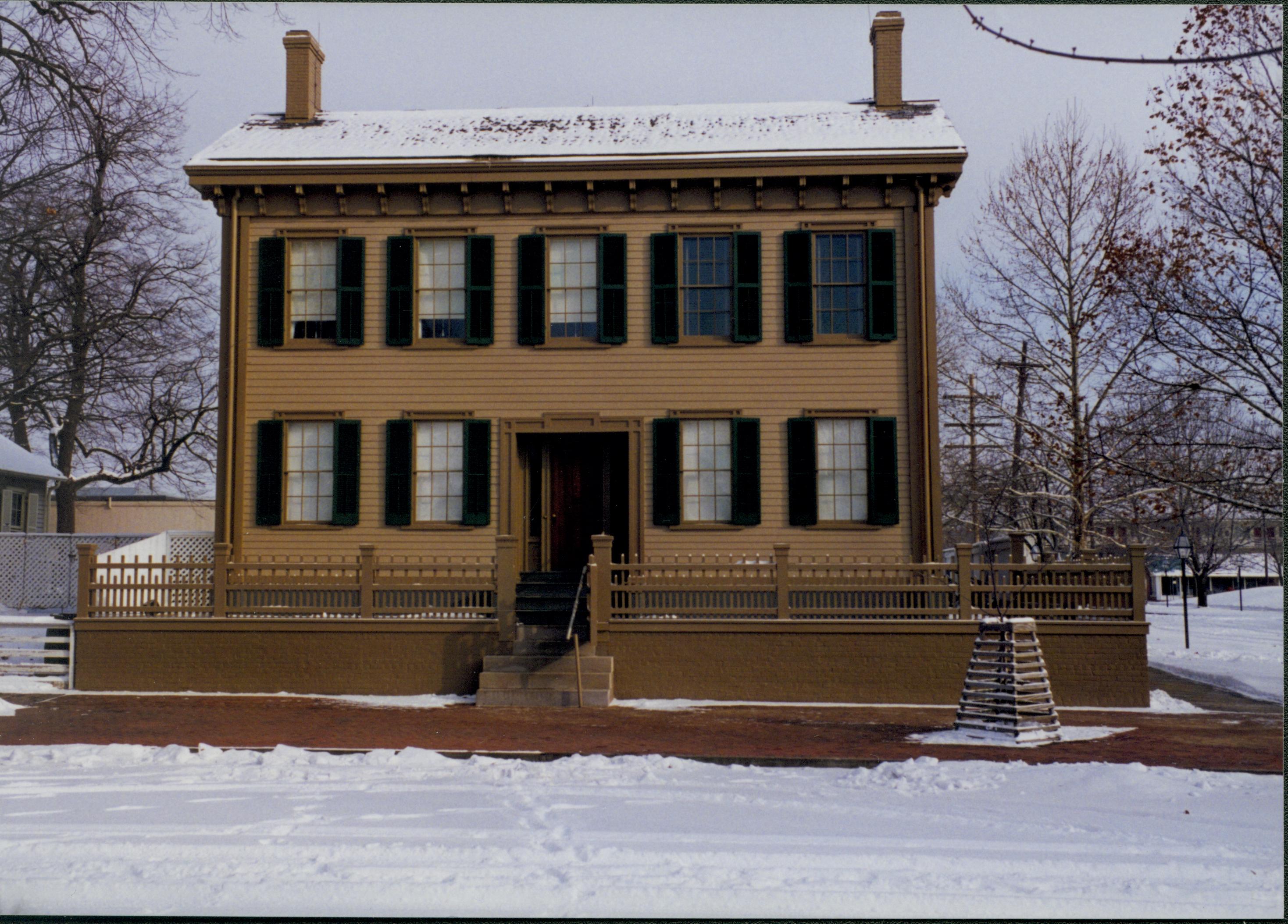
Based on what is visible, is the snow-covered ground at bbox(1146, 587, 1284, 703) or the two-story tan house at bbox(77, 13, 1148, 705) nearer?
the two-story tan house at bbox(77, 13, 1148, 705)

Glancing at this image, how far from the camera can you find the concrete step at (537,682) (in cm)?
1373

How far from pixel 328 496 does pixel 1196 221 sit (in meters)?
13.5

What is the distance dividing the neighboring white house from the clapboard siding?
15.3 meters

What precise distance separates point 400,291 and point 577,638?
628 centimetres

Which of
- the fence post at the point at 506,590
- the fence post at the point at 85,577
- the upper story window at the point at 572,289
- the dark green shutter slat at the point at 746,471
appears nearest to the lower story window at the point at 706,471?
the dark green shutter slat at the point at 746,471

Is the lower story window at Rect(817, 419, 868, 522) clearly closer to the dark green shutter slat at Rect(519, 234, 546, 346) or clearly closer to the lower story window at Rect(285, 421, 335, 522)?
the dark green shutter slat at Rect(519, 234, 546, 346)

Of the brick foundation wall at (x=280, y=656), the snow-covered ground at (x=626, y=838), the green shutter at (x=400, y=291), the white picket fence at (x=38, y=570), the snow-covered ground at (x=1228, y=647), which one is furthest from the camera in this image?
the white picket fence at (x=38, y=570)

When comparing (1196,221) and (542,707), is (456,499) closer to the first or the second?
(542,707)

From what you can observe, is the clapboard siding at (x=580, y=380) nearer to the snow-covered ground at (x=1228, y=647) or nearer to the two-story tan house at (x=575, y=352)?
the two-story tan house at (x=575, y=352)

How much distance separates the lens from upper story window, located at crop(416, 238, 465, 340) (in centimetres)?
1688

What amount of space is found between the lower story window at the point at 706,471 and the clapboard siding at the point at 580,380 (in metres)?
0.29

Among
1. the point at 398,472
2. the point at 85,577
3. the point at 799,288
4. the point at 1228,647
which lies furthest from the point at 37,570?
the point at 1228,647

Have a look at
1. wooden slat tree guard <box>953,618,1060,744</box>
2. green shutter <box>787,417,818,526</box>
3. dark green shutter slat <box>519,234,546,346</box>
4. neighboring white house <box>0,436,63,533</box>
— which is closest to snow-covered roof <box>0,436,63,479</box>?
neighboring white house <box>0,436,63,533</box>

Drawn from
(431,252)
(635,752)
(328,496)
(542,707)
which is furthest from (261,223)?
(635,752)
